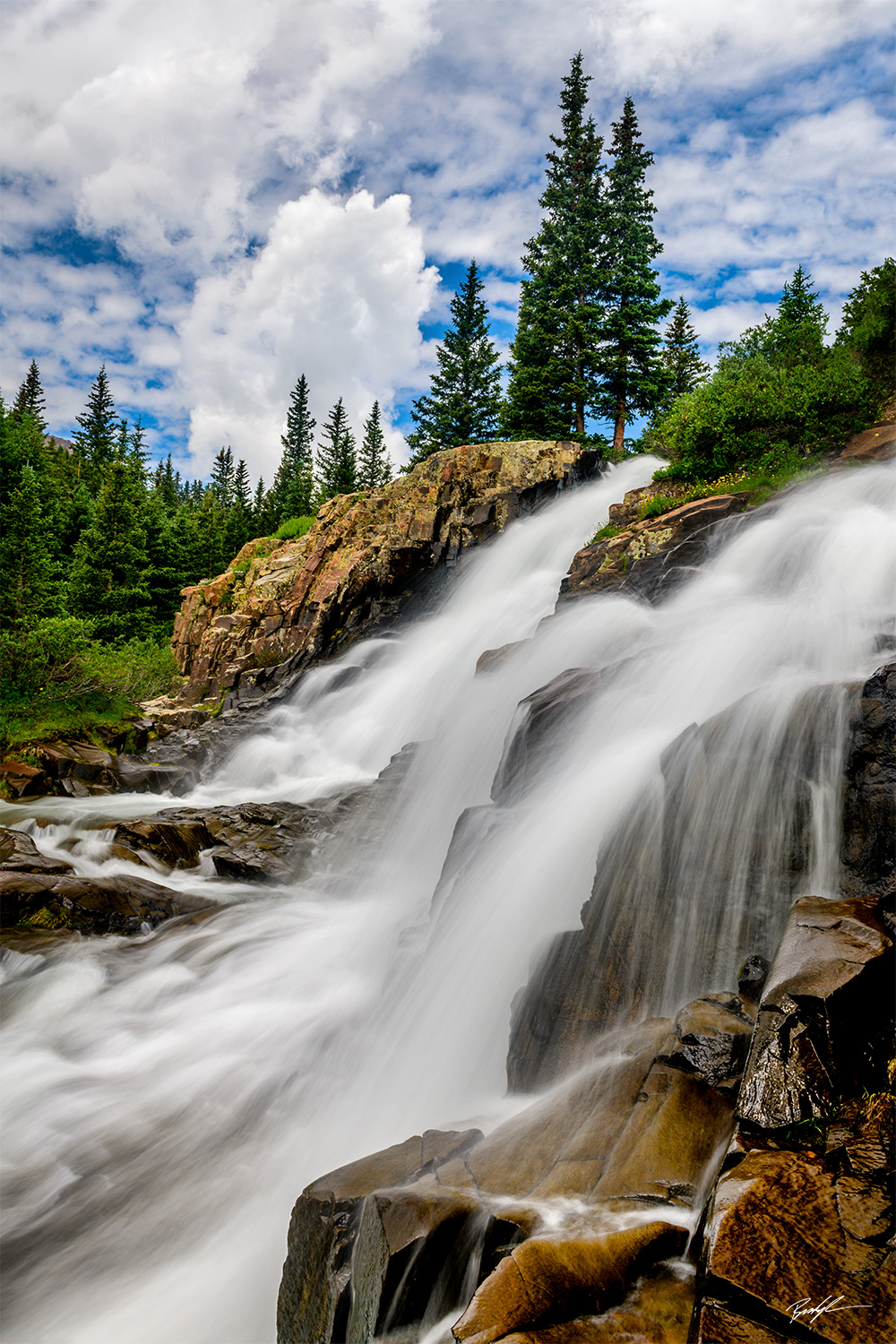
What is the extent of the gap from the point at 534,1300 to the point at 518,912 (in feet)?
14.2

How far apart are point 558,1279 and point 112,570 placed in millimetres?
34669

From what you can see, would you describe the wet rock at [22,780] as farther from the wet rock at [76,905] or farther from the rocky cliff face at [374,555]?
the rocky cliff face at [374,555]

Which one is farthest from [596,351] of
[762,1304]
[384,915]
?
[762,1304]

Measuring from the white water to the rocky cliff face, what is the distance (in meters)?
9.59

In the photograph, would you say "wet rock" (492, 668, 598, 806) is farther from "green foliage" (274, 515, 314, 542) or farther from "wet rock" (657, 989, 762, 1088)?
"green foliage" (274, 515, 314, 542)

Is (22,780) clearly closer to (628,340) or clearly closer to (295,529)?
(295,529)

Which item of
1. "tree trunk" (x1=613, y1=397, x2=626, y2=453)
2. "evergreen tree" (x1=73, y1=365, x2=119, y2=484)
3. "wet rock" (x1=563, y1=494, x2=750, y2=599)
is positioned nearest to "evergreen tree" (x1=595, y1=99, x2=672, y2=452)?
"tree trunk" (x1=613, y1=397, x2=626, y2=453)

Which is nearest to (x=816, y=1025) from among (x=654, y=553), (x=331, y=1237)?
(x=331, y=1237)

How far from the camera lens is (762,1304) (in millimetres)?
2229

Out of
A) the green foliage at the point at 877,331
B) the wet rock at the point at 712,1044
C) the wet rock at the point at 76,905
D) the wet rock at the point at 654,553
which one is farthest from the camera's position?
the green foliage at the point at 877,331

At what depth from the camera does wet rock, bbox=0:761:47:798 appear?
1358cm

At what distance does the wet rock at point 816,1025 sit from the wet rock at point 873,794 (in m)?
1.16

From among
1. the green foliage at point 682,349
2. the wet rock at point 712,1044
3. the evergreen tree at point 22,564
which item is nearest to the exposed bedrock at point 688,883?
the wet rock at point 712,1044

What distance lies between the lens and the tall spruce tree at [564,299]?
Result: 28.8 metres
